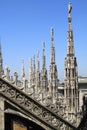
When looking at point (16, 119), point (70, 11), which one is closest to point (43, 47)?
point (70, 11)

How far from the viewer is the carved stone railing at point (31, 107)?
14.0 meters

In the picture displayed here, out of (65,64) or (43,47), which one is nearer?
(65,64)

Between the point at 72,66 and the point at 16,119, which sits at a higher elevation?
the point at 72,66

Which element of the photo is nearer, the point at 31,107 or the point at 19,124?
the point at 31,107

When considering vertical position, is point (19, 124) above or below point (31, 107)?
below

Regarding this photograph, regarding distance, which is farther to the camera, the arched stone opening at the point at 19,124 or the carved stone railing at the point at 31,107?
the arched stone opening at the point at 19,124

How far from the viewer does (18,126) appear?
16062mm

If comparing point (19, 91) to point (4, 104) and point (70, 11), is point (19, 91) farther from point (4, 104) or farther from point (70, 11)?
point (70, 11)

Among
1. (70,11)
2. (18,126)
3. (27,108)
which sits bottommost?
(18,126)

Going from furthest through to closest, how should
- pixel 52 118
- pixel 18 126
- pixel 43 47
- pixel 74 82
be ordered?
pixel 43 47 → pixel 74 82 → pixel 18 126 → pixel 52 118

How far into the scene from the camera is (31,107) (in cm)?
1438

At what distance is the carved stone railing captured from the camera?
14.0 m

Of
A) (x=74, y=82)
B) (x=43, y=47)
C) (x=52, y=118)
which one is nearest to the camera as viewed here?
(x=52, y=118)

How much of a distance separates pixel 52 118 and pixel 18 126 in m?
2.11
